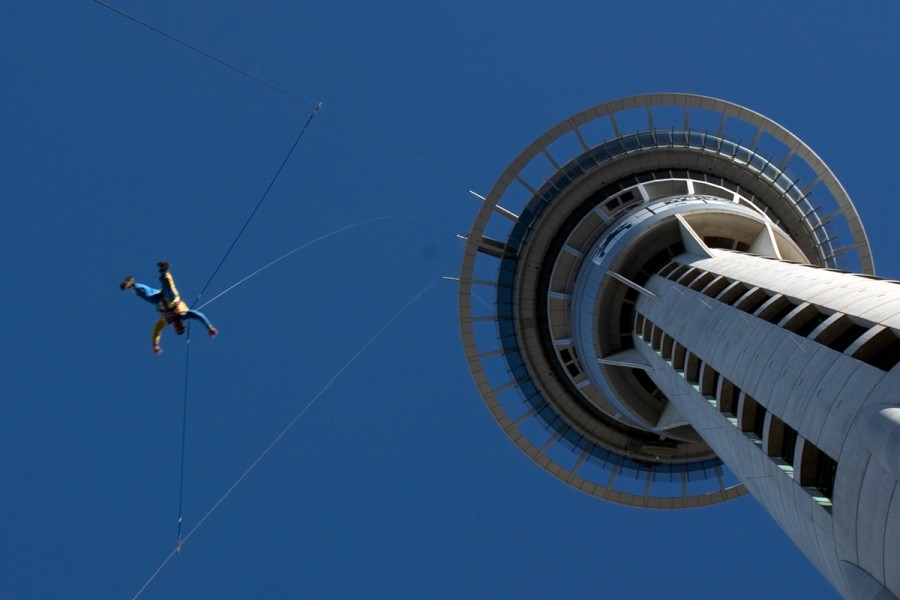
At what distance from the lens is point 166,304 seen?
18812 mm

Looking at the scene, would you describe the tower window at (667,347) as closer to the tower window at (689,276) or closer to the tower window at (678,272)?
the tower window at (689,276)

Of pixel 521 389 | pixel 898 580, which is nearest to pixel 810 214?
pixel 521 389

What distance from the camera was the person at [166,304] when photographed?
59.4 ft

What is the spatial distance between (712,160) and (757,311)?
69.1 feet

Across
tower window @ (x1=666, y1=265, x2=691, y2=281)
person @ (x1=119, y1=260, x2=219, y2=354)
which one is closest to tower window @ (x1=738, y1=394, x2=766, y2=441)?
tower window @ (x1=666, y1=265, x2=691, y2=281)

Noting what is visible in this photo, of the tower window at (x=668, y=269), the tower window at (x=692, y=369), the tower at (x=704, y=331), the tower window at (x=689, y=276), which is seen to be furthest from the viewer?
the tower window at (x=668, y=269)

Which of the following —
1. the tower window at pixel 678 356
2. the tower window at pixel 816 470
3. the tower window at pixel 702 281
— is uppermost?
the tower window at pixel 702 281

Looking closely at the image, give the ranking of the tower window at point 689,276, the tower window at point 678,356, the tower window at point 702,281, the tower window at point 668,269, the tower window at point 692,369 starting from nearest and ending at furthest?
the tower window at point 692,369
the tower window at point 678,356
the tower window at point 702,281
the tower window at point 689,276
the tower window at point 668,269

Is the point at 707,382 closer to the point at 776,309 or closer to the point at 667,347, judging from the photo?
the point at 776,309

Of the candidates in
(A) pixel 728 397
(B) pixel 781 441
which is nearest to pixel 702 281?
(A) pixel 728 397

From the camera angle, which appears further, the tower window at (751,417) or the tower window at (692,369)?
the tower window at (692,369)

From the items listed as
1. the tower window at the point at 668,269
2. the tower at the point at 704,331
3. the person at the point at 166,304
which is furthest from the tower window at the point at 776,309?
the person at the point at 166,304

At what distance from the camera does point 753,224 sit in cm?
3078

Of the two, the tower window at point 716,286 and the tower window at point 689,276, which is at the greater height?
the tower window at point 689,276
